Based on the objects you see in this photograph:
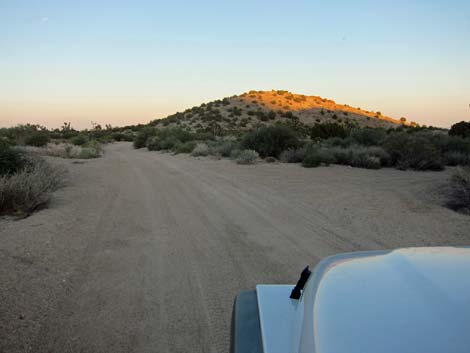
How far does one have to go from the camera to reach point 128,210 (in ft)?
25.8

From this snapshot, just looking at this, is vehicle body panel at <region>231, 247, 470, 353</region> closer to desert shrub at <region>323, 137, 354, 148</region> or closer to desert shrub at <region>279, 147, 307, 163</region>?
desert shrub at <region>279, 147, 307, 163</region>

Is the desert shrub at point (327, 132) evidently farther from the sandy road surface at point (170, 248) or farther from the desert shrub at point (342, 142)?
the sandy road surface at point (170, 248)

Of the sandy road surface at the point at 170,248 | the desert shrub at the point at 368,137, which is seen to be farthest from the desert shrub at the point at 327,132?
the sandy road surface at the point at 170,248

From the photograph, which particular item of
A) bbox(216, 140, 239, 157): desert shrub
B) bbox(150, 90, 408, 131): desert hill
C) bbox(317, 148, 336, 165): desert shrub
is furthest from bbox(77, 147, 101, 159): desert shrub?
bbox(150, 90, 408, 131): desert hill

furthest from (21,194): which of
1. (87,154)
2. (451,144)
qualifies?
(451,144)

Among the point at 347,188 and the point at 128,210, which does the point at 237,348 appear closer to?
the point at 128,210

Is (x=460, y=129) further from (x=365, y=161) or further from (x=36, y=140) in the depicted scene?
(x=36, y=140)

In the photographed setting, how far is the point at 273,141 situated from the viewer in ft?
67.8

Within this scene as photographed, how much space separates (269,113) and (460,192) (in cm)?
5459

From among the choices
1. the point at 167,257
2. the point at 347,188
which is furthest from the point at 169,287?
the point at 347,188

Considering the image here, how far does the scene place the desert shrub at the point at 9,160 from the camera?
8.95m

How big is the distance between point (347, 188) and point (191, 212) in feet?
18.1

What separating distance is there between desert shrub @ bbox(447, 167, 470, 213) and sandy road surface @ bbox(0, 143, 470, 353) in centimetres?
41

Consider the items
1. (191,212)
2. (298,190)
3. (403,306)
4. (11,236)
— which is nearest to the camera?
(403,306)
